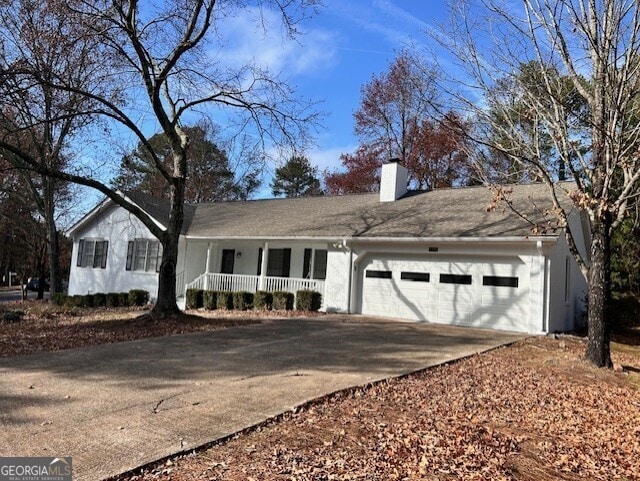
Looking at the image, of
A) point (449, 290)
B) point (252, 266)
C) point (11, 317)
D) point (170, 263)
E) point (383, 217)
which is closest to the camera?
point (170, 263)

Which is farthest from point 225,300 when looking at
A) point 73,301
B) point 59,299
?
point 59,299

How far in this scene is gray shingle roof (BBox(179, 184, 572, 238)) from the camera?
531 inches

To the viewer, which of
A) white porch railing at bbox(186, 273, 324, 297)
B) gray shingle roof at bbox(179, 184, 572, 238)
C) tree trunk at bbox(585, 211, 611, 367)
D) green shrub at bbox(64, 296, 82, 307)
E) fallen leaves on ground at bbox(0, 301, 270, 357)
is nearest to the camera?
tree trunk at bbox(585, 211, 611, 367)

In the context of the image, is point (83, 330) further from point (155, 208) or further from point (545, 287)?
point (155, 208)

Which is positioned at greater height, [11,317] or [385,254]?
[385,254]

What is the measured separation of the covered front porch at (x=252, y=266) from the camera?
688 inches

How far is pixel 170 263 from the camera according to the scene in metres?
12.2

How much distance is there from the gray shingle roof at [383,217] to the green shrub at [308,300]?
1.95 metres

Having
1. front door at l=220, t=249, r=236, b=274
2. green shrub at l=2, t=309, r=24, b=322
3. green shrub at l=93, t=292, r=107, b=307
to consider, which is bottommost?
green shrub at l=2, t=309, r=24, b=322

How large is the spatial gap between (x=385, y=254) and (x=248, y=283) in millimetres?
5774

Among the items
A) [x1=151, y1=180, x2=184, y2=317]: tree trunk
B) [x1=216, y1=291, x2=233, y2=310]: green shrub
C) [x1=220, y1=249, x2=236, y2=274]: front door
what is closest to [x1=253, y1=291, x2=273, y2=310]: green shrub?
[x1=216, y1=291, x2=233, y2=310]: green shrub

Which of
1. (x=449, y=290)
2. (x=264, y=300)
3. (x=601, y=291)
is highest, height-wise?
(x=601, y=291)

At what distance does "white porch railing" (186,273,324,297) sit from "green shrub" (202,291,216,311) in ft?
3.35

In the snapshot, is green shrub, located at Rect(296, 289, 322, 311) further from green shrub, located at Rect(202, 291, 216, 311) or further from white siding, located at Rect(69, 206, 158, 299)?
white siding, located at Rect(69, 206, 158, 299)
